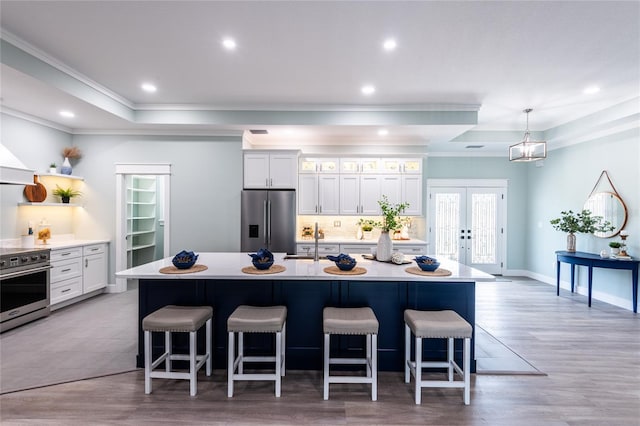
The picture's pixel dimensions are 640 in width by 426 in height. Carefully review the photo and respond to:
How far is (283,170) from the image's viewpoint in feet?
18.2

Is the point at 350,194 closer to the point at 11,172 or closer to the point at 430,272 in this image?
the point at 430,272

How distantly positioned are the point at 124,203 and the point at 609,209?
26.3ft

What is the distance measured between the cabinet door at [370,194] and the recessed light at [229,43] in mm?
3298

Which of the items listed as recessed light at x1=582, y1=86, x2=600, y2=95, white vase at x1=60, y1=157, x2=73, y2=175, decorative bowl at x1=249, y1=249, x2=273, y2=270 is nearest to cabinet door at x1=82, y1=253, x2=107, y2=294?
white vase at x1=60, y1=157, x2=73, y2=175

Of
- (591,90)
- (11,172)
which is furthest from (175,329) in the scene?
(591,90)

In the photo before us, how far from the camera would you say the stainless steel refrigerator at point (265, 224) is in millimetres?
5340

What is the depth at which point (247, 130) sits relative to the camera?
525 cm

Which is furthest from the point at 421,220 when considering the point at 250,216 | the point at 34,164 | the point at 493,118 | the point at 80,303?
the point at 34,164

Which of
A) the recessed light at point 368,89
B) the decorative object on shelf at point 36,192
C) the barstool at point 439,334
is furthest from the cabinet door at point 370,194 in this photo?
the decorative object on shelf at point 36,192

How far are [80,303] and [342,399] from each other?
4.58m

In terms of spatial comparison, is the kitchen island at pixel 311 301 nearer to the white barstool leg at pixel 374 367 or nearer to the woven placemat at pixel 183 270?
the woven placemat at pixel 183 270

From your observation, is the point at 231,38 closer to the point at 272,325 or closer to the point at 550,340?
the point at 272,325

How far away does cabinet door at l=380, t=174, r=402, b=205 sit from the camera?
19.1 feet

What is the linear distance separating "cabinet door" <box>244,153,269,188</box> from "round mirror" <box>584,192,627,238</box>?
5542mm
